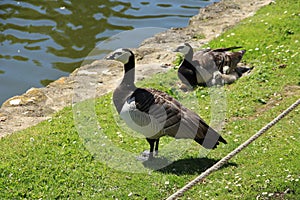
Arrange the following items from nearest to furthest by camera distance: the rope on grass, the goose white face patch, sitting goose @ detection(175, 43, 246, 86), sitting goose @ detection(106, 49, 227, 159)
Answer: the rope on grass
sitting goose @ detection(106, 49, 227, 159)
the goose white face patch
sitting goose @ detection(175, 43, 246, 86)

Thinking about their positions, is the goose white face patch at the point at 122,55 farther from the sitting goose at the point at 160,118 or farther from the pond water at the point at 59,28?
the pond water at the point at 59,28

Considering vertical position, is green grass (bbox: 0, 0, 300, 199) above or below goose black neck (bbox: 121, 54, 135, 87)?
below

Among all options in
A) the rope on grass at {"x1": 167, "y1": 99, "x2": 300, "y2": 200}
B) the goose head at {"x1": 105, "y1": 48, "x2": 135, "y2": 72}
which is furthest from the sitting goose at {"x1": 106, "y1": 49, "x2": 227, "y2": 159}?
the rope on grass at {"x1": 167, "y1": 99, "x2": 300, "y2": 200}

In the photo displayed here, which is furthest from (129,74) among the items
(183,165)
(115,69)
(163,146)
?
(115,69)

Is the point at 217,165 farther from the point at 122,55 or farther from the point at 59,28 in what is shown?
the point at 59,28

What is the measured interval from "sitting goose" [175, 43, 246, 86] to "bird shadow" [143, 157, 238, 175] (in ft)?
12.7

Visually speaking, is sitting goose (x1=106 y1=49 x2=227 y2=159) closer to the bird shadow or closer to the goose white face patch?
the bird shadow

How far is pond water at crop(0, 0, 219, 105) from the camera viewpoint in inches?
611

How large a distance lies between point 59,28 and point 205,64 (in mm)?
7358

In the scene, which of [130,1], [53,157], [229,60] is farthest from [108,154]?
[130,1]

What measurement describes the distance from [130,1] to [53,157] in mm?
12595

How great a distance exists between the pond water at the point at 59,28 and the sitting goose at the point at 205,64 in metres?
4.35

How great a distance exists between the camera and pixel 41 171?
8414mm

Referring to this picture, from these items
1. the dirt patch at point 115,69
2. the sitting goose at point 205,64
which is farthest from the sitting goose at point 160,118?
the sitting goose at point 205,64
